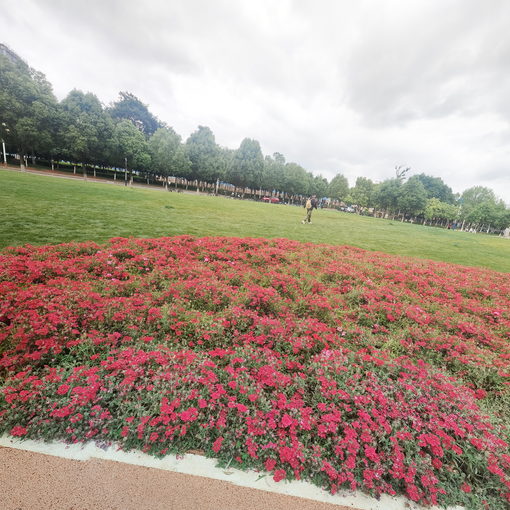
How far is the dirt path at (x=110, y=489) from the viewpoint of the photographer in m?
2.40

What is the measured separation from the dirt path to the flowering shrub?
229 mm

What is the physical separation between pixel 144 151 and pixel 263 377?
2504 inches

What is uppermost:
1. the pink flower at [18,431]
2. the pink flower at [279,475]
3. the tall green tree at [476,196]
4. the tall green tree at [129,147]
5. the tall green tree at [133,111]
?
the tall green tree at [133,111]

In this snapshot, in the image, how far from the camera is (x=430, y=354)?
16.6ft

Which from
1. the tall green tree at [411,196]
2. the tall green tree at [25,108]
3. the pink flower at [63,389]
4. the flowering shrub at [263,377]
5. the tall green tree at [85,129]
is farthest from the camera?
the tall green tree at [411,196]

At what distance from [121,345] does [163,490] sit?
229cm

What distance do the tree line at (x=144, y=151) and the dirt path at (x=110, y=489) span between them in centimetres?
5396

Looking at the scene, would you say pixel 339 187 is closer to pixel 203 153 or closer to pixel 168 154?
pixel 203 153

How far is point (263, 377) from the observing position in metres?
3.74

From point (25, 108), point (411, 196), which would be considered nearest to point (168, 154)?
point (25, 108)

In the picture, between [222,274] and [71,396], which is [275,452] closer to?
[71,396]

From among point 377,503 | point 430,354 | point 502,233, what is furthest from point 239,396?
point 502,233

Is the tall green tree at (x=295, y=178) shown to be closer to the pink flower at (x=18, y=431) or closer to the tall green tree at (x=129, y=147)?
the tall green tree at (x=129, y=147)

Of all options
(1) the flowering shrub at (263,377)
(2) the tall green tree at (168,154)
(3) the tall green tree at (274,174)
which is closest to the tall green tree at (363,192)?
(3) the tall green tree at (274,174)
